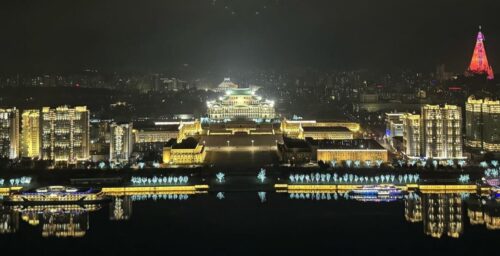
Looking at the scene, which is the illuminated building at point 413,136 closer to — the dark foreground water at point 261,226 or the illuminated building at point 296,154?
the illuminated building at point 296,154

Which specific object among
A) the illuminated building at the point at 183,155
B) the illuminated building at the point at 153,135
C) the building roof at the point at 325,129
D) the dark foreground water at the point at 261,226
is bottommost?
the dark foreground water at the point at 261,226

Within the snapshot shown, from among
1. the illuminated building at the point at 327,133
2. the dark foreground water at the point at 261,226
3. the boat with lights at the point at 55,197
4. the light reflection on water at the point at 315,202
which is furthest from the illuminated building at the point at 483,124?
the boat with lights at the point at 55,197

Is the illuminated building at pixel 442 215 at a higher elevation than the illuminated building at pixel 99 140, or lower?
lower

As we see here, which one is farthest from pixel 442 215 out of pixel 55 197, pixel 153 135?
pixel 153 135

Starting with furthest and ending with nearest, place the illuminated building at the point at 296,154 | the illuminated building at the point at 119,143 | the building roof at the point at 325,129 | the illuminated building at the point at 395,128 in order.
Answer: the building roof at the point at 325,129 < the illuminated building at the point at 395,128 < the illuminated building at the point at 119,143 < the illuminated building at the point at 296,154

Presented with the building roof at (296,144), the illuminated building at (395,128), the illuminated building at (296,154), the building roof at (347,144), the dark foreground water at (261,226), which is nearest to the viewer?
the dark foreground water at (261,226)

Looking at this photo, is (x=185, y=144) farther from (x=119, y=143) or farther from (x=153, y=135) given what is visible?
(x=153, y=135)

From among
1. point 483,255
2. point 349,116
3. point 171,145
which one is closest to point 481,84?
point 349,116

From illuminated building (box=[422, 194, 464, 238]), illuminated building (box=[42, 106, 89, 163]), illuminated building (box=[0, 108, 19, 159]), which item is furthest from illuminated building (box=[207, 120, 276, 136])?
illuminated building (box=[422, 194, 464, 238])
